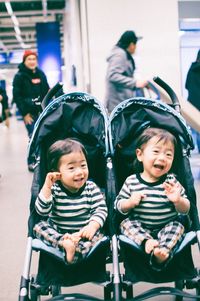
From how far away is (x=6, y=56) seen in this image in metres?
27.9

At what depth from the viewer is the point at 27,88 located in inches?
254

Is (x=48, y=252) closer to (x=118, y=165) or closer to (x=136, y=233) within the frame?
(x=136, y=233)

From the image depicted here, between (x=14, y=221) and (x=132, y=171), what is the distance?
1772 mm

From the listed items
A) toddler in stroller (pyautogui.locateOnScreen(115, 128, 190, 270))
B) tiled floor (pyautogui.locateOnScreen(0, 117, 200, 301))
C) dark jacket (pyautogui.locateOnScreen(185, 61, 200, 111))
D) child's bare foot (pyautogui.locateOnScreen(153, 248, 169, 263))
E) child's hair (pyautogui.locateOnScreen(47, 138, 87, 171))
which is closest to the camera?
child's bare foot (pyautogui.locateOnScreen(153, 248, 169, 263))

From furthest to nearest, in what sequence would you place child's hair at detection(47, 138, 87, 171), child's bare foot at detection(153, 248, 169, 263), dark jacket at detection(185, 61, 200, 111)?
dark jacket at detection(185, 61, 200, 111) < child's hair at detection(47, 138, 87, 171) < child's bare foot at detection(153, 248, 169, 263)

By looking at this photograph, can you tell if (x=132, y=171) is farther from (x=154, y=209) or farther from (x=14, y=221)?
(x=14, y=221)

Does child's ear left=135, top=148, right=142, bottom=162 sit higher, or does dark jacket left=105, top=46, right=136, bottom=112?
dark jacket left=105, top=46, right=136, bottom=112

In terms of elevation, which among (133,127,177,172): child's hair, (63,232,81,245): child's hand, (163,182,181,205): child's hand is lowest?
(63,232,81,245): child's hand

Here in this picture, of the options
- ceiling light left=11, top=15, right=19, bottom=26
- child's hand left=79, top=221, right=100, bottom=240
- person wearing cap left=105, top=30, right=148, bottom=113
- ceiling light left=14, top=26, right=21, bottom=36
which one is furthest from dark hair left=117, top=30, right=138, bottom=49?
ceiling light left=14, top=26, right=21, bottom=36

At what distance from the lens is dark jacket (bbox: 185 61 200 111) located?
20.1 ft

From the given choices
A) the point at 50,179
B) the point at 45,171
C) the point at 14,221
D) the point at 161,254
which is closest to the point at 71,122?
the point at 45,171

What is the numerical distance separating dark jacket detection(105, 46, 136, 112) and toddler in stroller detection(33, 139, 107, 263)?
3278 millimetres

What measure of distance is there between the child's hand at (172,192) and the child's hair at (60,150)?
0.39m

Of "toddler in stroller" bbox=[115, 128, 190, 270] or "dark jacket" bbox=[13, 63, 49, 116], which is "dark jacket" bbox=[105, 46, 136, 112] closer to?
"dark jacket" bbox=[13, 63, 49, 116]
